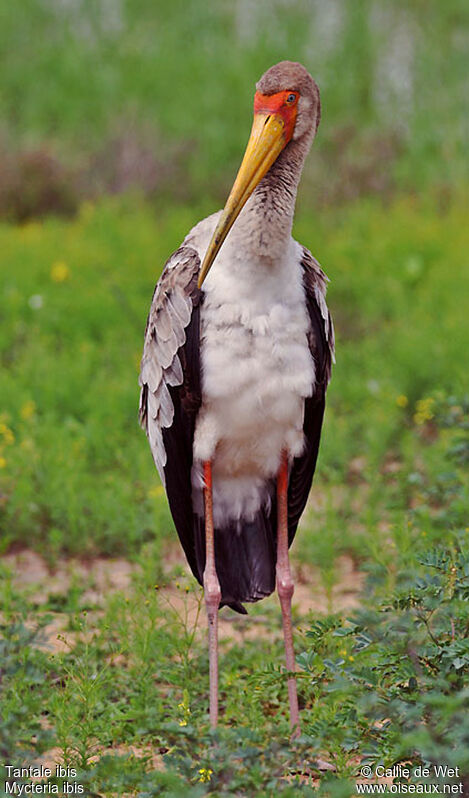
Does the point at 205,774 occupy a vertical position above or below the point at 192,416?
below

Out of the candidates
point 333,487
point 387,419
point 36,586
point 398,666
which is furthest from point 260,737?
point 387,419

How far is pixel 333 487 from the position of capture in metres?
5.19

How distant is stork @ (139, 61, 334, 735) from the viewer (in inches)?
129

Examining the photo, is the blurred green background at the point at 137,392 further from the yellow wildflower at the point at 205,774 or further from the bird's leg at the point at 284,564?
the bird's leg at the point at 284,564

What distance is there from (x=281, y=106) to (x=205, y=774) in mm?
1903

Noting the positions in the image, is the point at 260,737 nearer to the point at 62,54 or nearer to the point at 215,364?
the point at 215,364

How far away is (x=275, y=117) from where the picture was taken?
3387mm

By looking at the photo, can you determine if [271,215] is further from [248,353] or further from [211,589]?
[211,589]

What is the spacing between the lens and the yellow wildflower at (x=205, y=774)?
8.45 ft

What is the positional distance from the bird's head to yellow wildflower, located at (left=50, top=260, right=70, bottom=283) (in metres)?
3.80

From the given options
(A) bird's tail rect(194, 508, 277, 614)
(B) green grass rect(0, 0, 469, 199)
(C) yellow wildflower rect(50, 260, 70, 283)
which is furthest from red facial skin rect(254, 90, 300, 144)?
(B) green grass rect(0, 0, 469, 199)

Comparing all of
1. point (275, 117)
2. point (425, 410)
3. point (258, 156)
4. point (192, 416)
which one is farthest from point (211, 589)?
point (425, 410)

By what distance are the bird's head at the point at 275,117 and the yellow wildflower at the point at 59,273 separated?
12.5 feet

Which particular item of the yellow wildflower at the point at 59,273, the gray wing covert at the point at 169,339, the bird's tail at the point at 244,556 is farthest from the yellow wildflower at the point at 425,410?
the yellow wildflower at the point at 59,273
